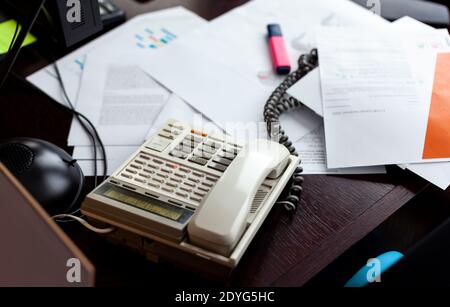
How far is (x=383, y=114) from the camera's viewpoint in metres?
0.82

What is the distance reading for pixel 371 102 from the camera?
84 cm

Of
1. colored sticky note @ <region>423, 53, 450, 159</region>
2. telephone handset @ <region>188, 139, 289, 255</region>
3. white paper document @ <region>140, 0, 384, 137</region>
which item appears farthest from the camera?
white paper document @ <region>140, 0, 384, 137</region>

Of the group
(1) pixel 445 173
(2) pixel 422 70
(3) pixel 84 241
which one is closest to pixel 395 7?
(2) pixel 422 70

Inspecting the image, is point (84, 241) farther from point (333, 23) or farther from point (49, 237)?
point (333, 23)

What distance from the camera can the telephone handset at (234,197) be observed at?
0.57m

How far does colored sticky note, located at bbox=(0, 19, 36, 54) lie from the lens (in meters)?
0.95

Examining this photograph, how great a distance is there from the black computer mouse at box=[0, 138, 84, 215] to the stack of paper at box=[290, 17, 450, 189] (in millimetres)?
416

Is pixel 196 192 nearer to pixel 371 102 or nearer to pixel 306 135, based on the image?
pixel 306 135

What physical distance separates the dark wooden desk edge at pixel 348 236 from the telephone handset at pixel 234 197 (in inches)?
4.5

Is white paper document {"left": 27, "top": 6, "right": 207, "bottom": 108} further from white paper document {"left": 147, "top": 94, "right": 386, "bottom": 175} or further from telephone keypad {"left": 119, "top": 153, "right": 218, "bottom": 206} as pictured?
telephone keypad {"left": 119, "top": 153, "right": 218, "bottom": 206}

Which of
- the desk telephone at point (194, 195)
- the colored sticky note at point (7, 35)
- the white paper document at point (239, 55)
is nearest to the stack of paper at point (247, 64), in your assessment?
the white paper document at point (239, 55)

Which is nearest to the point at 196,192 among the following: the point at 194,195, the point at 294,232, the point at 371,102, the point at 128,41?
the point at 194,195

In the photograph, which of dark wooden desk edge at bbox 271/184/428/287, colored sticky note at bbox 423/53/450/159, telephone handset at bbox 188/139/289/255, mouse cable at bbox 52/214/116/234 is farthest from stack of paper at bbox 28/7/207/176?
Answer: colored sticky note at bbox 423/53/450/159

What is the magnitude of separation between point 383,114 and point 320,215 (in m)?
0.24
